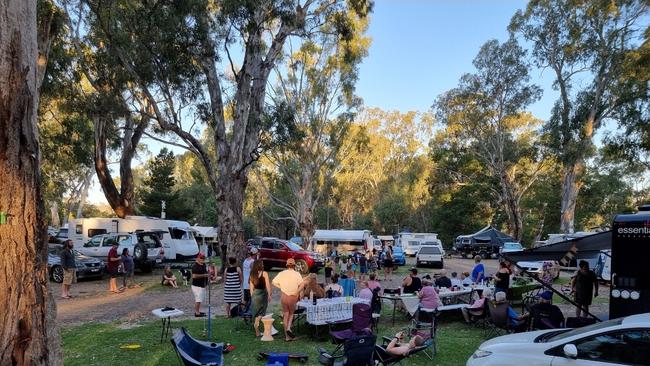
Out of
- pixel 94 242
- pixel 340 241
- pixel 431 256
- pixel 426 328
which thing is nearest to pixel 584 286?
pixel 426 328

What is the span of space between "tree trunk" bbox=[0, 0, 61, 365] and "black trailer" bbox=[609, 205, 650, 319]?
846 centimetres

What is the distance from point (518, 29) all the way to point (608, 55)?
6005mm

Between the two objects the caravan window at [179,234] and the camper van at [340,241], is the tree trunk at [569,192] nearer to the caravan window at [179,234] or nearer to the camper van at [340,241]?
the camper van at [340,241]

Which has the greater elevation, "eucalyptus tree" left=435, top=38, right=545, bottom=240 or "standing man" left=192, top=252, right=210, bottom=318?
"eucalyptus tree" left=435, top=38, right=545, bottom=240

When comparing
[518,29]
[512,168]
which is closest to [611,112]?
[518,29]

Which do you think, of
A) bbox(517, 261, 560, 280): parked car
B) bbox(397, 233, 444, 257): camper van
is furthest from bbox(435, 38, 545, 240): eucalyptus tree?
bbox(517, 261, 560, 280): parked car

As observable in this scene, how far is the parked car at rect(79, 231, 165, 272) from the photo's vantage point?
20.0 metres

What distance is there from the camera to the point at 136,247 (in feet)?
65.7

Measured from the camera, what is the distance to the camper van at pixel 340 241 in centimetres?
3225

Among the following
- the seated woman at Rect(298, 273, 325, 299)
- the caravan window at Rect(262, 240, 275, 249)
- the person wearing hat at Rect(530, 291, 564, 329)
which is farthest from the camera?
the caravan window at Rect(262, 240, 275, 249)

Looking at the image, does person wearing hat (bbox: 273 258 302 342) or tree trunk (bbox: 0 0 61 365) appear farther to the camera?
person wearing hat (bbox: 273 258 302 342)

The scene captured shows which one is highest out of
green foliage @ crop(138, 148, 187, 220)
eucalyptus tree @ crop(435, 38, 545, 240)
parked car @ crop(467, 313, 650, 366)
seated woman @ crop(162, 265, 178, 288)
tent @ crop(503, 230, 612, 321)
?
eucalyptus tree @ crop(435, 38, 545, 240)

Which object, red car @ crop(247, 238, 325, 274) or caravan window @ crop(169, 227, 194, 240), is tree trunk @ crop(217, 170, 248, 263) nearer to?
red car @ crop(247, 238, 325, 274)

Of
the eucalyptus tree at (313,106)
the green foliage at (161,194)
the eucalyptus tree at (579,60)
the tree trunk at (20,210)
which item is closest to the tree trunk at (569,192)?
the eucalyptus tree at (579,60)
